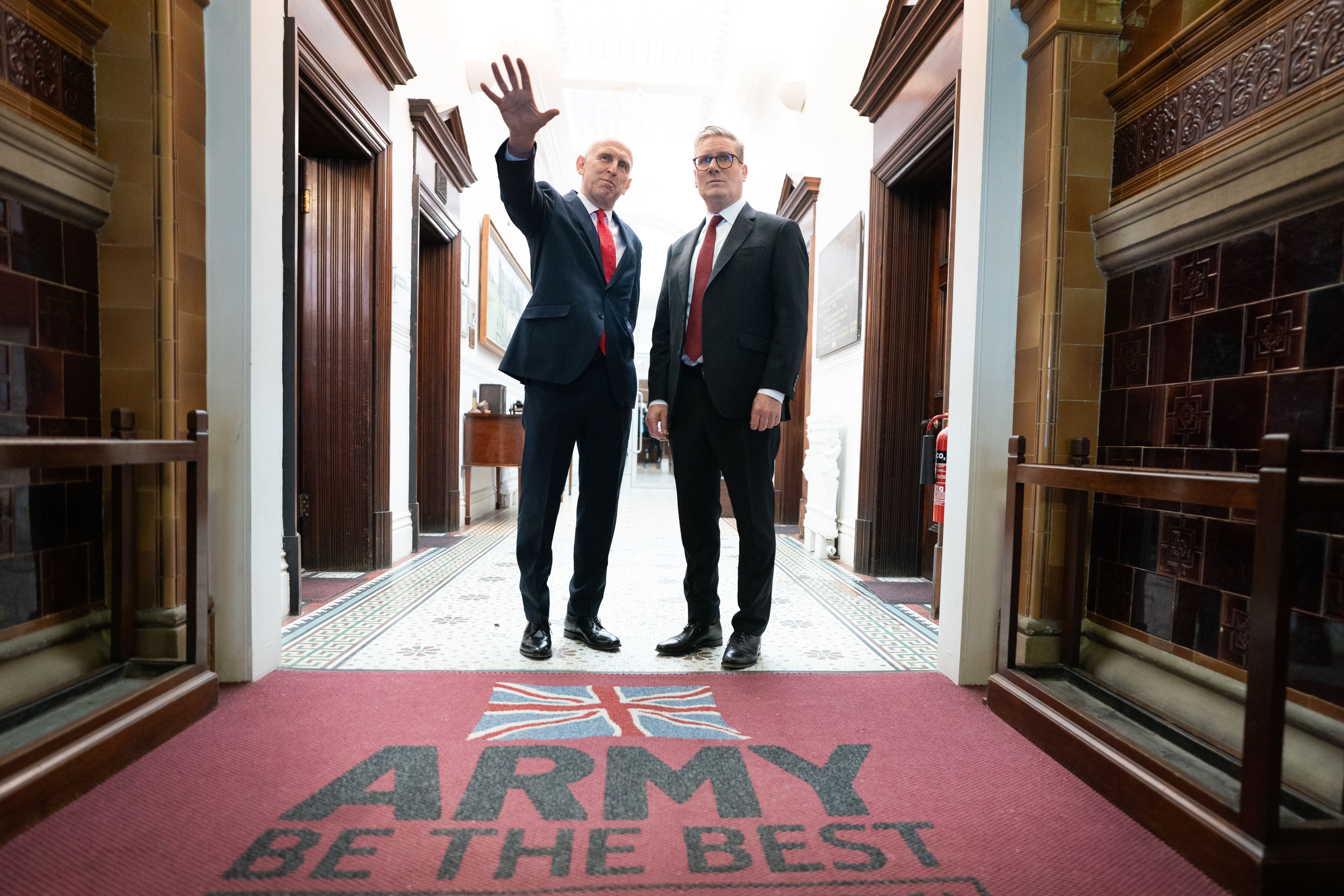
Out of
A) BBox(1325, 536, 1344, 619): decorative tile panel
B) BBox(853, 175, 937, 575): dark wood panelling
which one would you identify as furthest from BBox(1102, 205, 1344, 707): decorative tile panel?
BBox(853, 175, 937, 575): dark wood panelling

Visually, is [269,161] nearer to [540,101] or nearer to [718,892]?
[718,892]

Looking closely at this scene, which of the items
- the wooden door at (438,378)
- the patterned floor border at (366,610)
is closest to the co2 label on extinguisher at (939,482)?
the patterned floor border at (366,610)

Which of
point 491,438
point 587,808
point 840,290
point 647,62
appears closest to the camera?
point 587,808

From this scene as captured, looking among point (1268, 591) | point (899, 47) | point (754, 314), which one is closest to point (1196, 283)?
point (1268, 591)

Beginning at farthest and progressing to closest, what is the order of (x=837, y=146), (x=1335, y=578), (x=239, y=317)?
(x=837, y=146) → (x=239, y=317) → (x=1335, y=578)

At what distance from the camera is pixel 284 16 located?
2.18m

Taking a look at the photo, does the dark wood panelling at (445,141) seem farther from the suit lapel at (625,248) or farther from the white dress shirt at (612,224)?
the suit lapel at (625,248)

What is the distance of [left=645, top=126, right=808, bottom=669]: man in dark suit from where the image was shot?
1812mm

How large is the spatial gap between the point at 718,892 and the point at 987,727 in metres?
0.86

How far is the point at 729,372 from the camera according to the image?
70.9 inches

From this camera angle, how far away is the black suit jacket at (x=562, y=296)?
1.83 metres

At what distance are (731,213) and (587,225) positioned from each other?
0.42 metres

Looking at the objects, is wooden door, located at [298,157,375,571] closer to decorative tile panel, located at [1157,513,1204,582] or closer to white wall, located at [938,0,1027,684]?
white wall, located at [938,0,1027,684]

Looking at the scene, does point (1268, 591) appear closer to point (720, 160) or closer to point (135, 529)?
point (720, 160)
